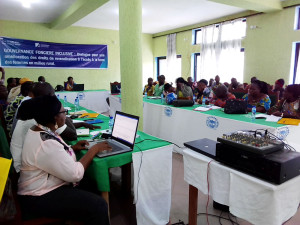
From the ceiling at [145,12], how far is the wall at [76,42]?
33 cm

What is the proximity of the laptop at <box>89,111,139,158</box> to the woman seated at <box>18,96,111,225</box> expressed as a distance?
32 centimetres

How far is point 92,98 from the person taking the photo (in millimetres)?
6957

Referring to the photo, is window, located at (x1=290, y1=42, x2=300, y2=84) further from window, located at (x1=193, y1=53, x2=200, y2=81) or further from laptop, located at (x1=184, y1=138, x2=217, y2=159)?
laptop, located at (x1=184, y1=138, x2=217, y2=159)

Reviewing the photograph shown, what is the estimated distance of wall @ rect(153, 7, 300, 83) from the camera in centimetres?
550

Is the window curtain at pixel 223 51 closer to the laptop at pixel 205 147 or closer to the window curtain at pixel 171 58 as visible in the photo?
the window curtain at pixel 171 58

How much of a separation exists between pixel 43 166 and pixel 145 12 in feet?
19.1

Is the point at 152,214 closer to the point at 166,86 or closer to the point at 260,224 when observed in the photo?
the point at 260,224

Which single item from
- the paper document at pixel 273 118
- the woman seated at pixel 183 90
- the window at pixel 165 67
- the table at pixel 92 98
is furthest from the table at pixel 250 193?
the window at pixel 165 67

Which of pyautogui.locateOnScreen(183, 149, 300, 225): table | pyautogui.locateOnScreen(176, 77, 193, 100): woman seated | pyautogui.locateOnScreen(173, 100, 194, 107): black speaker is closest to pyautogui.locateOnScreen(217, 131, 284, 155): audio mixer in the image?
pyautogui.locateOnScreen(183, 149, 300, 225): table

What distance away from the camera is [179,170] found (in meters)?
3.06

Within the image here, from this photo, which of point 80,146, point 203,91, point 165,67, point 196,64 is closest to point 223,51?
point 196,64

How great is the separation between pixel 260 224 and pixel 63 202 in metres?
1.14

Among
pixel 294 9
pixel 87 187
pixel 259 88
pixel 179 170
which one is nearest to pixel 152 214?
pixel 87 187

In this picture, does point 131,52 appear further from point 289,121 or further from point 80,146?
point 289,121
